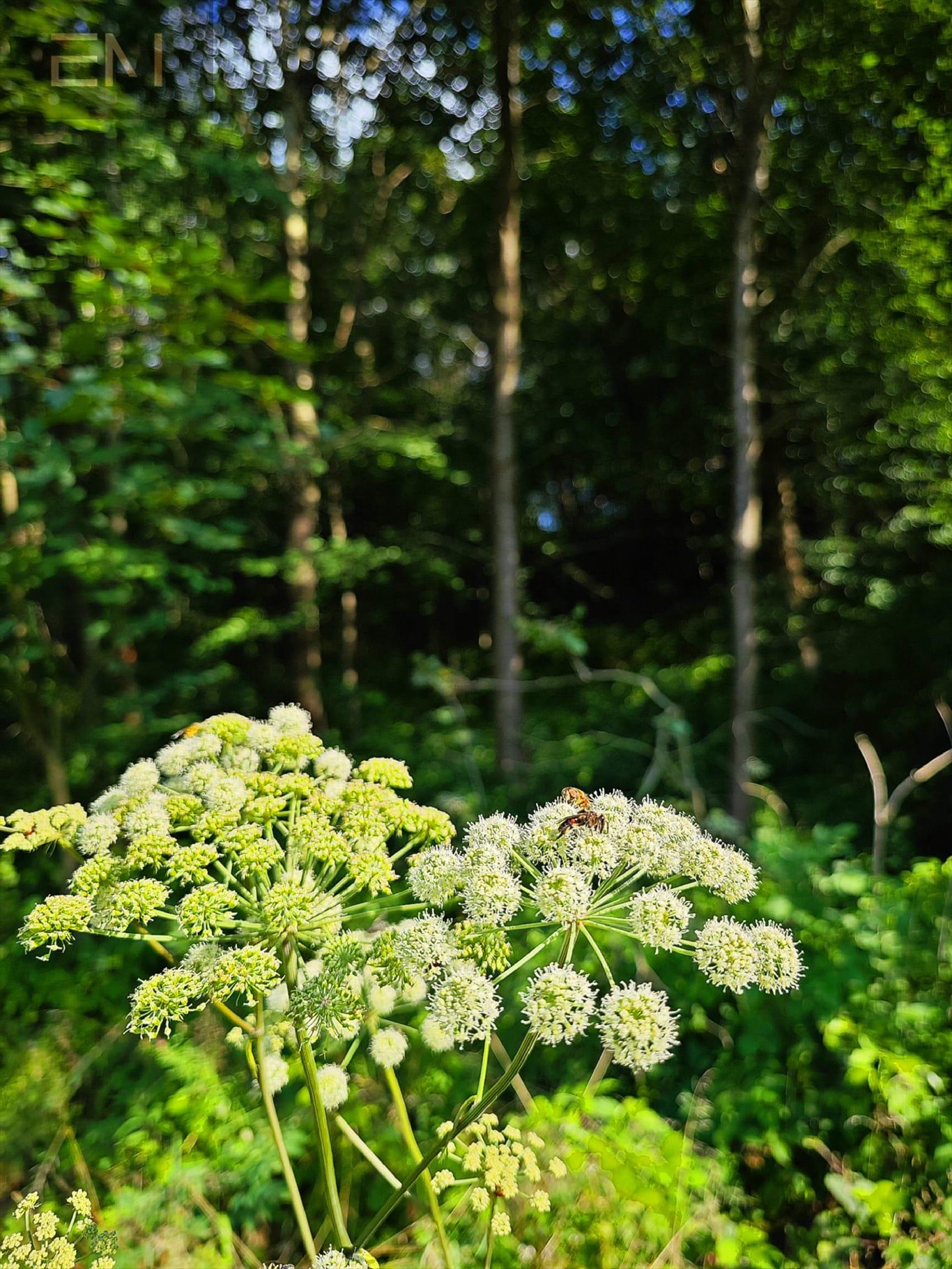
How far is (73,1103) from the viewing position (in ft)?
8.74

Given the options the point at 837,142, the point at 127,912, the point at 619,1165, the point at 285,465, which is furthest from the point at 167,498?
the point at 837,142

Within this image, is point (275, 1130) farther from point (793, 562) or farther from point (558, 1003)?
point (793, 562)

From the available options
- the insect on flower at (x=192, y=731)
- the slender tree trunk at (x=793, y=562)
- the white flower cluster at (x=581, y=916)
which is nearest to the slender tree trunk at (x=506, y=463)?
the slender tree trunk at (x=793, y=562)

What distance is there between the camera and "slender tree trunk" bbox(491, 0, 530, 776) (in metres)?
6.23

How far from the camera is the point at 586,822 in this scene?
109 cm

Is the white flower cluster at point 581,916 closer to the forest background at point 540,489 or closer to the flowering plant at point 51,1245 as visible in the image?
the flowering plant at point 51,1245

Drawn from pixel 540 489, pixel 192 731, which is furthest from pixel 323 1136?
pixel 540 489

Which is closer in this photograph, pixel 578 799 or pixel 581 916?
pixel 581 916

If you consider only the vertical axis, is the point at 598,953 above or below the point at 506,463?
below

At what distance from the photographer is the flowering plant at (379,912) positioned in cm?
90

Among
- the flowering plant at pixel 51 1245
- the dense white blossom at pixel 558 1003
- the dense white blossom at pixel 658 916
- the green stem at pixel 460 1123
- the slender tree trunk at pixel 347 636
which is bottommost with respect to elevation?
the slender tree trunk at pixel 347 636

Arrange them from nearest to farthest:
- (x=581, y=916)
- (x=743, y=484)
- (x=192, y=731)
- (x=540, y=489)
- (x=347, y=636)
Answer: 1. (x=581, y=916)
2. (x=192, y=731)
3. (x=743, y=484)
4. (x=347, y=636)
5. (x=540, y=489)

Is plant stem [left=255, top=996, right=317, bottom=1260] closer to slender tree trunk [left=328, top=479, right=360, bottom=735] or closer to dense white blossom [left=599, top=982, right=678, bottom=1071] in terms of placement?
dense white blossom [left=599, top=982, right=678, bottom=1071]

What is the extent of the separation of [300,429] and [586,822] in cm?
640
